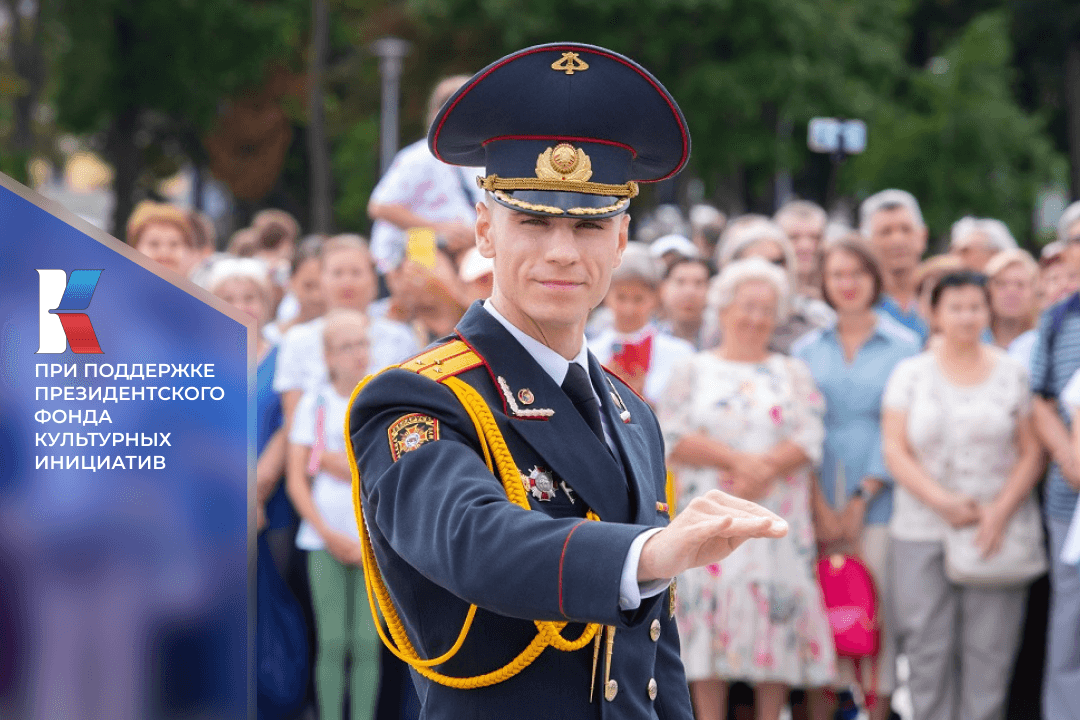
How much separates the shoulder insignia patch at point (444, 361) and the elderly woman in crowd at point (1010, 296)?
505 centimetres

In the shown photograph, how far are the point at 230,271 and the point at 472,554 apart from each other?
4902 millimetres

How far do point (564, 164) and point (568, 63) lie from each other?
15 centimetres

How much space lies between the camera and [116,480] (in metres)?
2.04

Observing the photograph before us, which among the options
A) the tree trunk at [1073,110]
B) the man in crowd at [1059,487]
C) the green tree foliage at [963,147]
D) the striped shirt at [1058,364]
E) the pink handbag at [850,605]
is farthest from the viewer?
the tree trunk at [1073,110]

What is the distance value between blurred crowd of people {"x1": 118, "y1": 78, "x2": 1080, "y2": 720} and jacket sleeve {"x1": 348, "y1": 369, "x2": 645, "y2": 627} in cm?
353

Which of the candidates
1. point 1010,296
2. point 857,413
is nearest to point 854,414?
point 857,413

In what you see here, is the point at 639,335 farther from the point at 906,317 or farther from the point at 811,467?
the point at 906,317

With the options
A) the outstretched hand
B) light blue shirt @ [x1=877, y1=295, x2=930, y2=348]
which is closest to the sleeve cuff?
the outstretched hand

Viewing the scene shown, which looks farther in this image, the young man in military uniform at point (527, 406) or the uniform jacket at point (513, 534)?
the young man in military uniform at point (527, 406)

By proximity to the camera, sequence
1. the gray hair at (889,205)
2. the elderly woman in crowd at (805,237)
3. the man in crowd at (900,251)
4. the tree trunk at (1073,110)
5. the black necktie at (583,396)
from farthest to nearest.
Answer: the tree trunk at (1073,110), the elderly woman in crowd at (805,237), the gray hair at (889,205), the man in crowd at (900,251), the black necktie at (583,396)

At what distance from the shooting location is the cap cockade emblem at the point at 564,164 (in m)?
2.17

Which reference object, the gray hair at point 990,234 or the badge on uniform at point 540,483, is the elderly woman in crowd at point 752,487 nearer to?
the gray hair at point 990,234

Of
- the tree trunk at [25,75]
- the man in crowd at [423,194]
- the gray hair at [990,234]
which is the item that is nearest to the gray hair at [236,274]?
the man in crowd at [423,194]

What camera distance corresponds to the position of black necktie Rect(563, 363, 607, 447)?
90.4 inches
